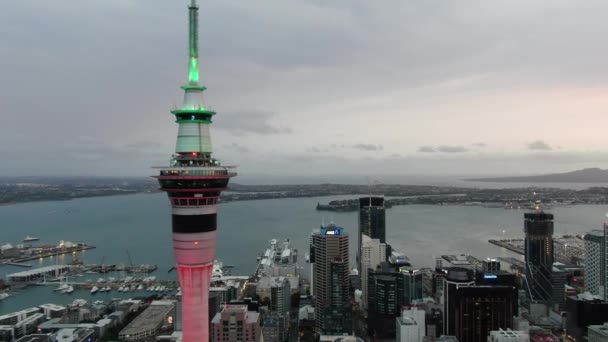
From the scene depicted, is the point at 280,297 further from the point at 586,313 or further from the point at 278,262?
the point at 586,313

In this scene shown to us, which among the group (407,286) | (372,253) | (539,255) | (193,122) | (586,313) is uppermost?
(193,122)

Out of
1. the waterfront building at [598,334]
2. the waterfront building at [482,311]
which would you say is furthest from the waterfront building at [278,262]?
the waterfront building at [598,334]

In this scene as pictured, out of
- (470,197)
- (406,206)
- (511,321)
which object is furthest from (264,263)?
(470,197)

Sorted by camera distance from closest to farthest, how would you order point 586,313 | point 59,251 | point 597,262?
1. point 586,313
2. point 597,262
3. point 59,251

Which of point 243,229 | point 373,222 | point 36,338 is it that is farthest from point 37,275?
point 373,222

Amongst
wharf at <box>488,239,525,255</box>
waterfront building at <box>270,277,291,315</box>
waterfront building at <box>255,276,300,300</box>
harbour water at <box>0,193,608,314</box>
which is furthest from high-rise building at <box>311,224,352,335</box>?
wharf at <box>488,239,525,255</box>

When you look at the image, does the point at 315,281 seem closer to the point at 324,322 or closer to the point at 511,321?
the point at 324,322
